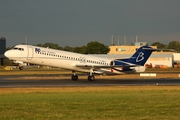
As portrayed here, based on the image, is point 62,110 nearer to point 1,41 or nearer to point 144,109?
point 144,109

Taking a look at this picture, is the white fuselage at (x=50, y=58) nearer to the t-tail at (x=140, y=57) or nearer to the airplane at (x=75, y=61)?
the airplane at (x=75, y=61)

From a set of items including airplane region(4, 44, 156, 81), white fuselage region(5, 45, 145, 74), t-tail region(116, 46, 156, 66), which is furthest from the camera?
t-tail region(116, 46, 156, 66)

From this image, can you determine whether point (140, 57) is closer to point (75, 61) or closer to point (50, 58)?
point (75, 61)

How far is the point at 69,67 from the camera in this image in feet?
177

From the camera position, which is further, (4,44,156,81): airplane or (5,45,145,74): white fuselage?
(4,44,156,81): airplane

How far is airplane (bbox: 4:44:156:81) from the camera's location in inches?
2051

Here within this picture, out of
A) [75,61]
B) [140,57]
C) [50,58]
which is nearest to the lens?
[50,58]

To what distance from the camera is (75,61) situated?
54219mm

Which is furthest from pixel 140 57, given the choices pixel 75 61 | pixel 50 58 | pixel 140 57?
pixel 50 58

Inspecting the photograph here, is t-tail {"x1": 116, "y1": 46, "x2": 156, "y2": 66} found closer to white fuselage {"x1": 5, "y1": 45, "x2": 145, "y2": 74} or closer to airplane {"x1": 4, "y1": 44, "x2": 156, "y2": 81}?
airplane {"x1": 4, "y1": 44, "x2": 156, "y2": 81}

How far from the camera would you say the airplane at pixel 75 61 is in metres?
52.1

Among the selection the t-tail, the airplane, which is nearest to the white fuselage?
the airplane

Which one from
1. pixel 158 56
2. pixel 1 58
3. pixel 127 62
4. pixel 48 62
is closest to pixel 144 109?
pixel 48 62

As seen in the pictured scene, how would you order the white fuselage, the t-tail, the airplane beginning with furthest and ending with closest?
1. the t-tail
2. the airplane
3. the white fuselage
